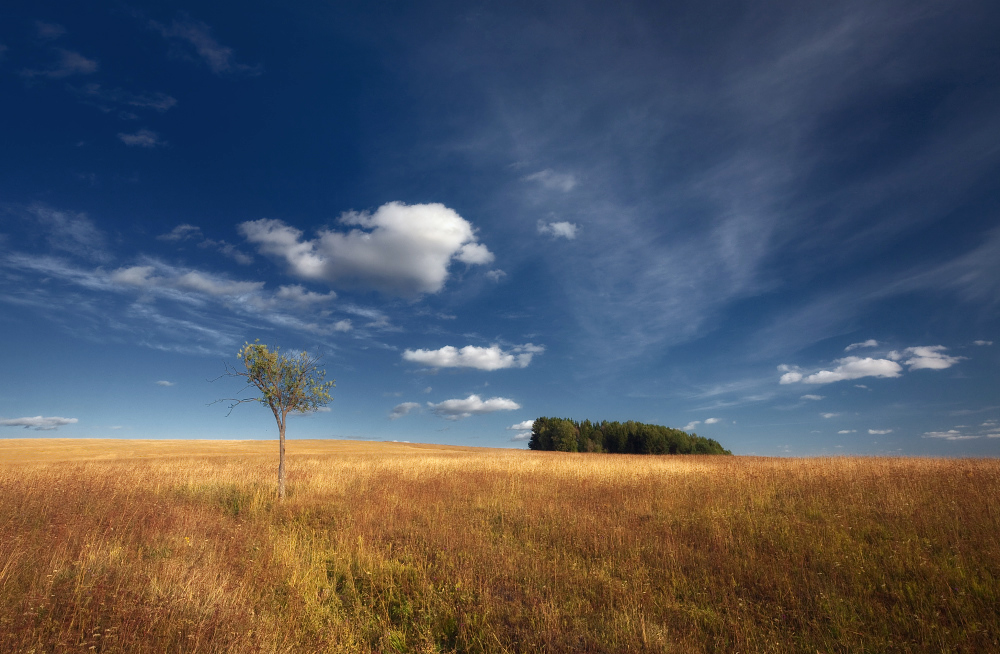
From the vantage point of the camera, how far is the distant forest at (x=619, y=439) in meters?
82.5

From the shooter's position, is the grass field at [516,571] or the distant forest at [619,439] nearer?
the grass field at [516,571]

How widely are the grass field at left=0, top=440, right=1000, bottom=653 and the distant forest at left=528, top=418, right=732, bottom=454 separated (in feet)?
240

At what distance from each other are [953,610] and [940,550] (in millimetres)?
2531

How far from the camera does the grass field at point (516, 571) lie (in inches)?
209

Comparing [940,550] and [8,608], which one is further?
[940,550]

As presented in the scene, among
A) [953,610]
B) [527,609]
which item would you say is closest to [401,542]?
[527,609]

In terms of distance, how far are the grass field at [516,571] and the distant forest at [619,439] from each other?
240ft

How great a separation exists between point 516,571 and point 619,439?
285 ft

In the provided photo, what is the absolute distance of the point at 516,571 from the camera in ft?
24.9

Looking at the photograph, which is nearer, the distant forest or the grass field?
the grass field

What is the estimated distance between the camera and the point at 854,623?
5.73m

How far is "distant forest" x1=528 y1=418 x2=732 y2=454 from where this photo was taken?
8250 centimetres

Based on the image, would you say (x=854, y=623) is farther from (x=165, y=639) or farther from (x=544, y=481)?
(x=544, y=481)

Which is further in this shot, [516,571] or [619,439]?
[619,439]
